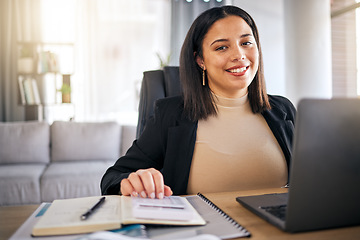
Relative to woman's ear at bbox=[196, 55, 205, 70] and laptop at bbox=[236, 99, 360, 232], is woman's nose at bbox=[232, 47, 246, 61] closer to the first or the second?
woman's ear at bbox=[196, 55, 205, 70]

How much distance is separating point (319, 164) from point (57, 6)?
4.32 m

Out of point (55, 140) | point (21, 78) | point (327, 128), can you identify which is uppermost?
point (21, 78)

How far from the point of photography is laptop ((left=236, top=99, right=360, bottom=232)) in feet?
1.68

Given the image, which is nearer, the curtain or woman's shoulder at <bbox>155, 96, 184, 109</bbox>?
woman's shoulder at <bbox>155, 96, 184, 109</bbox>

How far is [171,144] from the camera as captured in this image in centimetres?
118

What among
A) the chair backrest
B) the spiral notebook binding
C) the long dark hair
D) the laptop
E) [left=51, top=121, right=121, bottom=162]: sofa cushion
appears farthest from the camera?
[left=51, top=121, right=121, bottom=162]: sofa cushion

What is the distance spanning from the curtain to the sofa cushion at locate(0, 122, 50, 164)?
3.09ft

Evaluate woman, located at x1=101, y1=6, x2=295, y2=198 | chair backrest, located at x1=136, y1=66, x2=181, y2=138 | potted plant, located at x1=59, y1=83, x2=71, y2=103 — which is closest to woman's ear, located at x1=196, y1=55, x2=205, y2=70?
woman, located at x1=101, y1=6, x2=295, y2=198

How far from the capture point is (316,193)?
54 cm

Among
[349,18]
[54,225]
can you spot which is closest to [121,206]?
[54,225]

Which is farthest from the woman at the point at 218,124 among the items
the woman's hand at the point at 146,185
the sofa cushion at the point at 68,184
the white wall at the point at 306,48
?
the white wall at the point at 306,48

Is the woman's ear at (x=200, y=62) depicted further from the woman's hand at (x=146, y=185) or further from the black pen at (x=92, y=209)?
the black pen at (x=92, y=209)

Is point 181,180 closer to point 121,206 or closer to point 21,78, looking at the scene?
point 121,206

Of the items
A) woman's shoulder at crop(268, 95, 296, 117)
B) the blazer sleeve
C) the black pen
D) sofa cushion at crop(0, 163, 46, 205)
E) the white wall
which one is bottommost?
sofa cushion at crop(0, 163, 46, 205)
